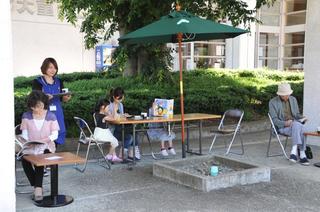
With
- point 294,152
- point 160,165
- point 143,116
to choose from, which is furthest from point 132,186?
point 294,152

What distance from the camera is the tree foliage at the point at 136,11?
10102mm

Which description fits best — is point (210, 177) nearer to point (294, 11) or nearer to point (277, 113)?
point (277, 113)

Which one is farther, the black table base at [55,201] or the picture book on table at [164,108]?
the picture book on table at [164,108]

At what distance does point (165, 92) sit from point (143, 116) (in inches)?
111

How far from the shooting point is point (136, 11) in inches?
389

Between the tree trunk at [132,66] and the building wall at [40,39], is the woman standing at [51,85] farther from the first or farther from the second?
the building wall at [40,39]

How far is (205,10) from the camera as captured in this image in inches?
443

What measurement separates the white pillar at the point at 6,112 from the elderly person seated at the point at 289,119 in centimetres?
484

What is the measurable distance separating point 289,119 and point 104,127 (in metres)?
3.30

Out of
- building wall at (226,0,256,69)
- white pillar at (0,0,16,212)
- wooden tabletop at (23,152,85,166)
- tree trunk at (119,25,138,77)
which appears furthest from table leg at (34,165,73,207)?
building wall at (226,0,256,69)

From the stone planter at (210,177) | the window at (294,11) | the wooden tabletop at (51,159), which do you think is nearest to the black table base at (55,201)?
the wooden tabletop at (51,159)

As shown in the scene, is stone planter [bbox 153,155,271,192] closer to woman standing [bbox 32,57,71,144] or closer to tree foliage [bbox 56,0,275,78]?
woman standing [bbox 32,57,71,144]

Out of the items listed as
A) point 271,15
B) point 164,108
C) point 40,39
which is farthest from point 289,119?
point 271,15

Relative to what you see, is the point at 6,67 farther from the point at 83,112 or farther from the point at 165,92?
the point at 165,92
